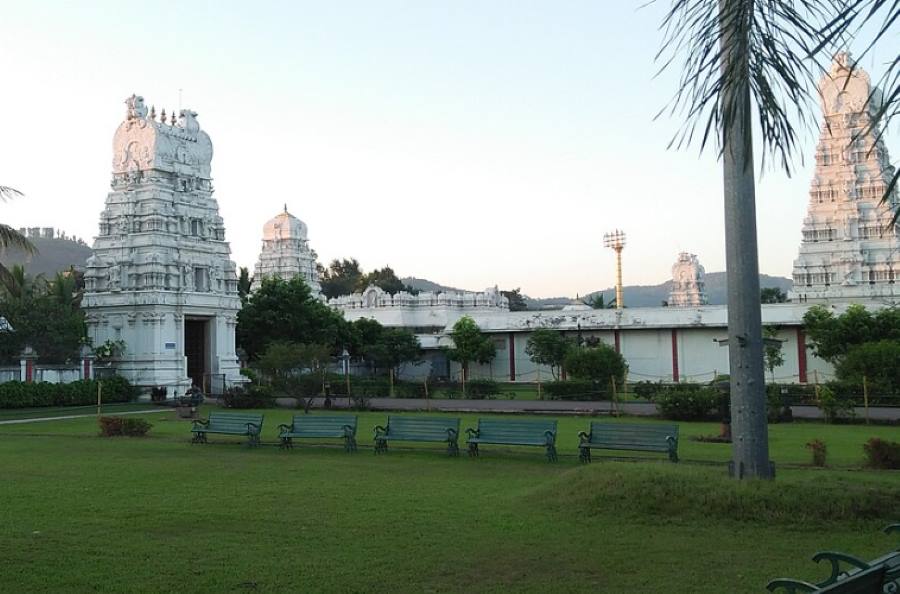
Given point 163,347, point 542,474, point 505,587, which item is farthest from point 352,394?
point 505,587

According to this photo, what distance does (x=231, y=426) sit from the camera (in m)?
18.8

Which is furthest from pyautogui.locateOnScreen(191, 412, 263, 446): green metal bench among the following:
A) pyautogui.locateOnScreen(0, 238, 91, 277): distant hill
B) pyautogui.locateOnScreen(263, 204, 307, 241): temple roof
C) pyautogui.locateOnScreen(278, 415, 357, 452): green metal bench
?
pyautogui.locateOnScreen(0, 238, 91, 277): distant hill

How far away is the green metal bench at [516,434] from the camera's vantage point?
15219 millimetres

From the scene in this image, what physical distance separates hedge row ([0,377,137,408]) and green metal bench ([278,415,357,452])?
17.1m

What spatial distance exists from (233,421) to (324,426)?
2.43 metres

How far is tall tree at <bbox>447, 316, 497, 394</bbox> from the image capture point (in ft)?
161

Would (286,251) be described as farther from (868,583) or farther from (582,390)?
(868,583)

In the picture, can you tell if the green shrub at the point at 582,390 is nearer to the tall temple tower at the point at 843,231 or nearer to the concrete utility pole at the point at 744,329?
the concrete utility pole at the point at 744,329

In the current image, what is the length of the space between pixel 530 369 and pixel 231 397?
23040 mm

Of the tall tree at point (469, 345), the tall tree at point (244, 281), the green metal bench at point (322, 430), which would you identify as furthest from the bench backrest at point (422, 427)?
the tall tree at point (244, 281)

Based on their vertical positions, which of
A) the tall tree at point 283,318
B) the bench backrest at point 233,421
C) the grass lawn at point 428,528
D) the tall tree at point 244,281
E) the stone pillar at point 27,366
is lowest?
the grass lawn at point 428,528

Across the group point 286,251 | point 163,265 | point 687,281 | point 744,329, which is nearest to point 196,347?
point 163,265

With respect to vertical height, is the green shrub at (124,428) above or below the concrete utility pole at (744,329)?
below

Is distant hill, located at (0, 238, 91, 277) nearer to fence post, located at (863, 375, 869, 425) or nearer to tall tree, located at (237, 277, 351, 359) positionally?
tall tree, located at (237, 277, 351, 359)
